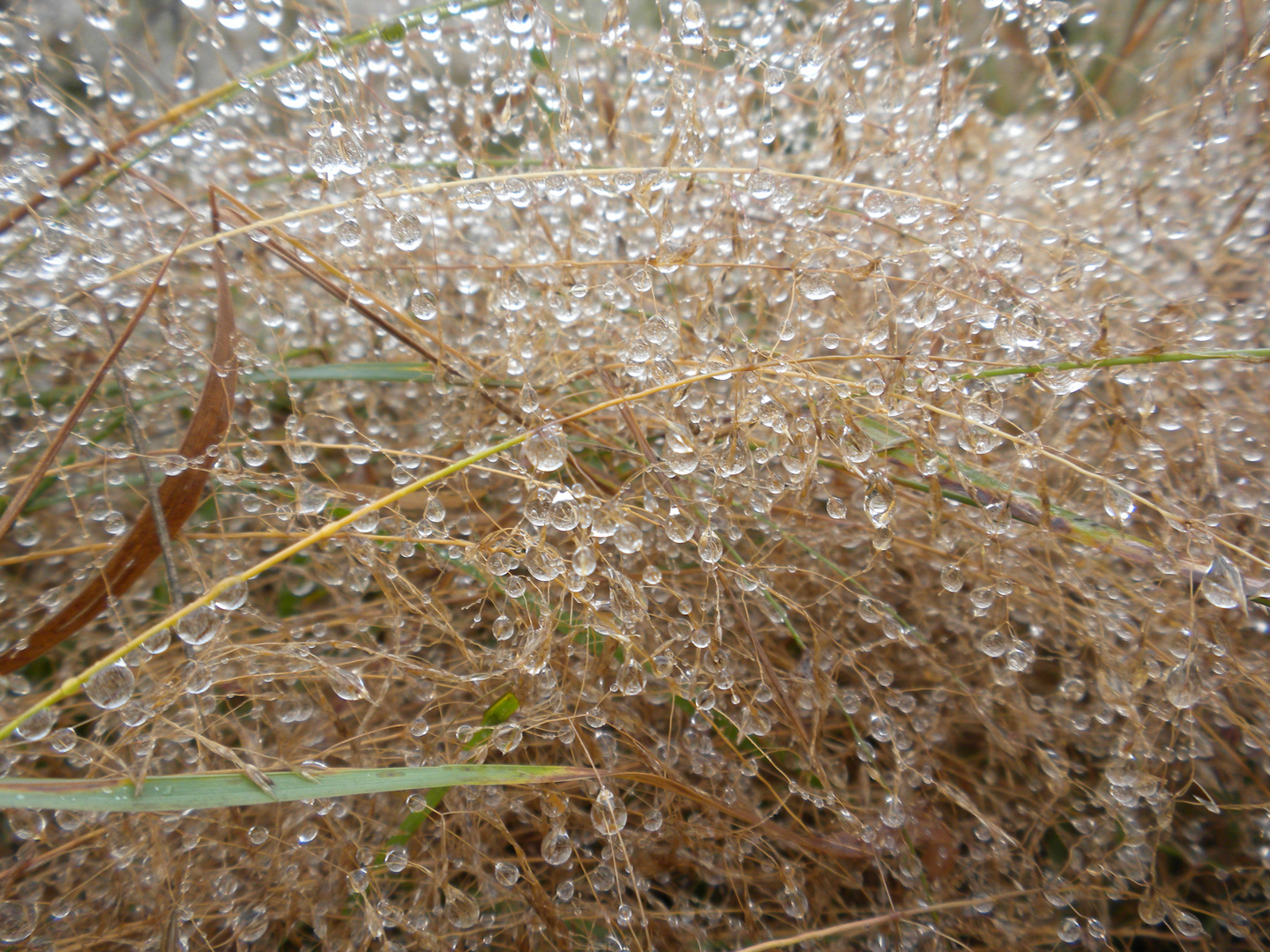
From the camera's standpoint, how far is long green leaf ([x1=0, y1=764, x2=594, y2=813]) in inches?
23.3

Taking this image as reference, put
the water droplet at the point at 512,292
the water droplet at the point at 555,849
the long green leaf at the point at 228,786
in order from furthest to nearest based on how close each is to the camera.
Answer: the water droplet at the point at 512,292 < the water droplet at the point at 555,849 < the long green leaf at the point at 228,786

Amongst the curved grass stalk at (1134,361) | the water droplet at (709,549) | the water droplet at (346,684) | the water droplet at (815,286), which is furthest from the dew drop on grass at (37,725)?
the curved grass stalk at (1134,361)

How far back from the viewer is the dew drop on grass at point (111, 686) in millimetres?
614

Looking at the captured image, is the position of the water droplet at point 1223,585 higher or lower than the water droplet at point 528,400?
lower

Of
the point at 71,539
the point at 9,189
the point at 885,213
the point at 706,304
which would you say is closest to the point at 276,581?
the point at 71,539

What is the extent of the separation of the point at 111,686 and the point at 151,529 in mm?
181

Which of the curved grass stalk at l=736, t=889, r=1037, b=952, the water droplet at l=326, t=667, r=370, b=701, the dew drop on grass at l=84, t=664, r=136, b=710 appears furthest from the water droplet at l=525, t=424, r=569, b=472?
the curved grass stalk at l=736, t=889, r=1037, b=952

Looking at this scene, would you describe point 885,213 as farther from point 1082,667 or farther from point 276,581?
point 276,581

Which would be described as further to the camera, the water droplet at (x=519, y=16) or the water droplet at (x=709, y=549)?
the water droplet at (x=519, y=16)

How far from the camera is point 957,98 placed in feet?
3.63

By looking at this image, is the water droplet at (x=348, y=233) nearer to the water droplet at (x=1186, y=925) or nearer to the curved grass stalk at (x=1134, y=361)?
the curved grass stalk at (x=1134, y=361)

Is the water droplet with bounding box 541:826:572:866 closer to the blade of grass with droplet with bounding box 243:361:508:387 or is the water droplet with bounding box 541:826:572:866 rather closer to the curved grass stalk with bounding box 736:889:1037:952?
the curved grass stalk with bounding box 736:889:1037:952

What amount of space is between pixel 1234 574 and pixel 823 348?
46 cm

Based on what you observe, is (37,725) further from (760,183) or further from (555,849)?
(760,183)
